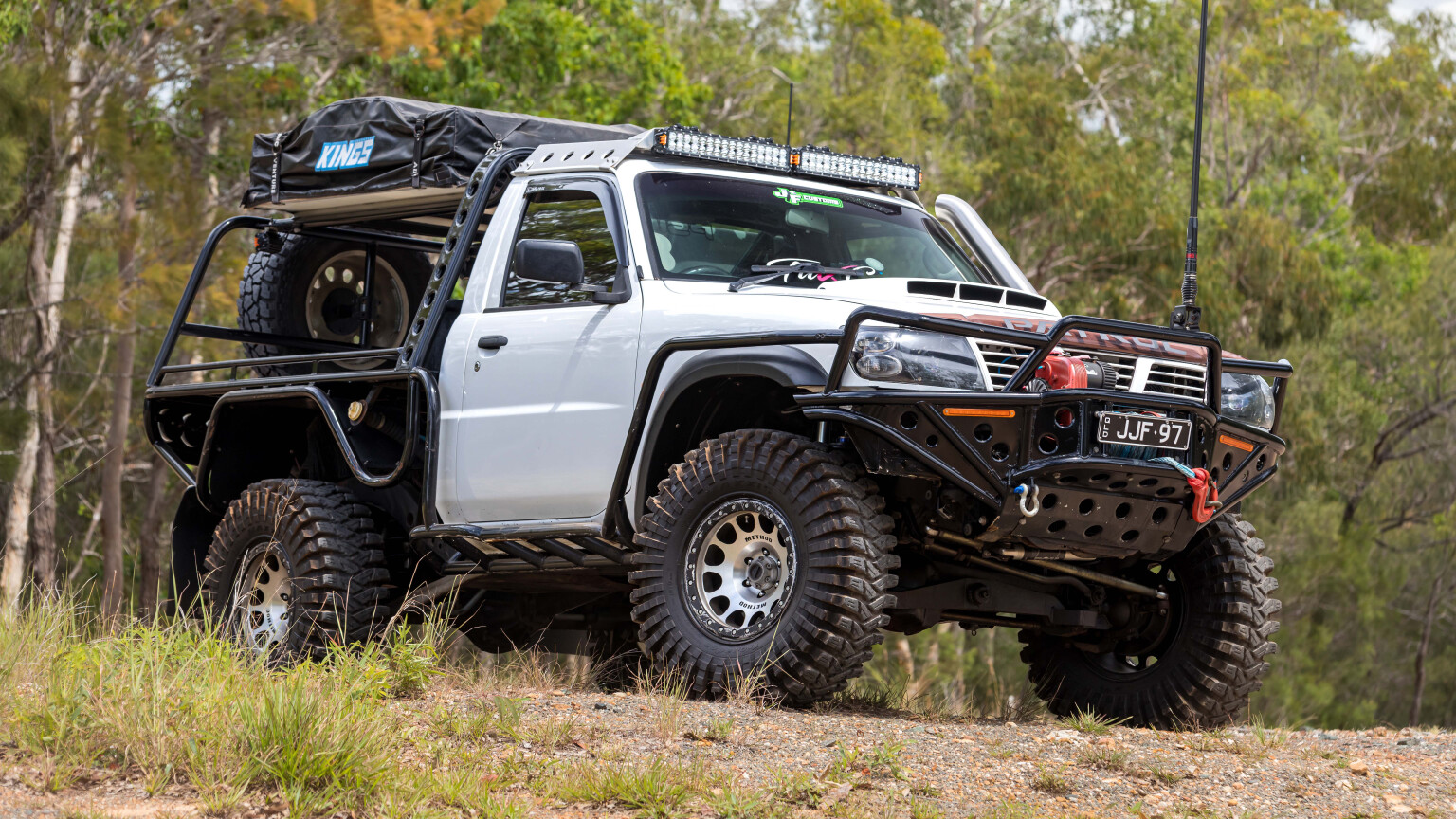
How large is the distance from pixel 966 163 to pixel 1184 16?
8063 millimetres

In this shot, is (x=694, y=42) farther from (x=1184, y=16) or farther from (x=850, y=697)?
(x=850, y=697)

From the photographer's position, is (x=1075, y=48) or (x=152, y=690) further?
(x=1075, y=48)

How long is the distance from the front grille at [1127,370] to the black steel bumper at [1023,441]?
0.34 ft

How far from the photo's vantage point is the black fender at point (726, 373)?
19.5 feet

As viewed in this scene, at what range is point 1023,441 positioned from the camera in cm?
569

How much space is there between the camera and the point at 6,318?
19.7 m

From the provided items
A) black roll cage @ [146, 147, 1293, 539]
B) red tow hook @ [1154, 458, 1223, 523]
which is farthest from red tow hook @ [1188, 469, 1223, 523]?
black roll cage @ [146, 147, 1293, 539]

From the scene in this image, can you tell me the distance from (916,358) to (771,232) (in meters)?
1.54

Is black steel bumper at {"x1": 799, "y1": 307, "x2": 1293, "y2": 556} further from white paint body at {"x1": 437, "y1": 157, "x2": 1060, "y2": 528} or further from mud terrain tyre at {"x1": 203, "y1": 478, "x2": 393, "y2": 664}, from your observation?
mud terrain tyre at {"x1": 203, "y1": 478, "x2": 393, "y2": 664}

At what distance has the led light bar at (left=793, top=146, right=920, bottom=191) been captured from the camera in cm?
750

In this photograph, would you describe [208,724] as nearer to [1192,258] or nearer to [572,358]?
[572,358]

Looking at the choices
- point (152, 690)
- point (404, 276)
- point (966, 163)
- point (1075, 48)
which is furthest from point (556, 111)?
point (152, 690)

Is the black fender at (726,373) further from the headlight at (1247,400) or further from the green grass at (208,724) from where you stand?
the headlight at (1247,400)

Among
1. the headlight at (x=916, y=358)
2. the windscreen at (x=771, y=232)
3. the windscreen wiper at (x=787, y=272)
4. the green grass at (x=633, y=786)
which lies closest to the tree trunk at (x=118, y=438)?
the windscreen at (x=771, y=232)
